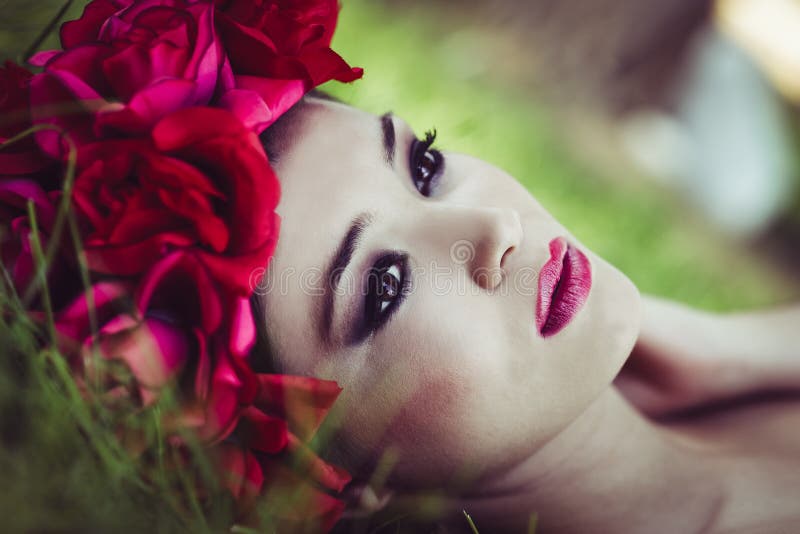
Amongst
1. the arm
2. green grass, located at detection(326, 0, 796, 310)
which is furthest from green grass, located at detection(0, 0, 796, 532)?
the arm

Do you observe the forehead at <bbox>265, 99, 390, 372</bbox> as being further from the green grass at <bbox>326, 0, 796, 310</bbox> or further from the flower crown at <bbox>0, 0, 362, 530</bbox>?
the green grass at <bbox>326, 0, 796, 310</bbox>

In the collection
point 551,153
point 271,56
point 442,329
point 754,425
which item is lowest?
point 551,153

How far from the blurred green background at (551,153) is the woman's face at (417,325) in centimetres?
83

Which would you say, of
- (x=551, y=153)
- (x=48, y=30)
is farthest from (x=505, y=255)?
(x=551, y=153)

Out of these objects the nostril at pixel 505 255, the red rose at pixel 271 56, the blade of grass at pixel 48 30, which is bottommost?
the blade of grass at pixel 48 30

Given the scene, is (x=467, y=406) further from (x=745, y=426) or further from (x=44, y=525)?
(x=745, y=426)

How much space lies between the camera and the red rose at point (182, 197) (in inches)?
28.3

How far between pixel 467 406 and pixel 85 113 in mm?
566

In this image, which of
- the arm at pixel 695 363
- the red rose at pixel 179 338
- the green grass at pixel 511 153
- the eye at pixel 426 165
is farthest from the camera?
the arm at pixel 695 363

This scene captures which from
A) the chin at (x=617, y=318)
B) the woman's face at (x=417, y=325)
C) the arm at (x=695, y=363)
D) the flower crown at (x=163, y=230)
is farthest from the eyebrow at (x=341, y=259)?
the arm at (x=695, y=363)

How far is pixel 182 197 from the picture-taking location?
72 centimetres

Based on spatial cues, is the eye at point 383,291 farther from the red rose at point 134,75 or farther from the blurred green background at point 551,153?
the blurred green background at point 551,153

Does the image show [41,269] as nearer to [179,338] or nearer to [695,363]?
[179,338]

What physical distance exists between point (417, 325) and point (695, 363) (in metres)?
0.81
